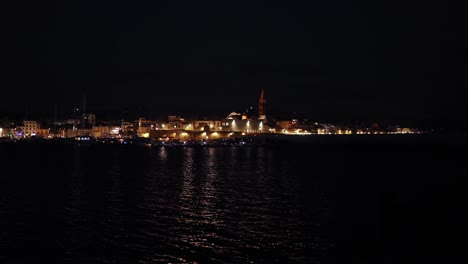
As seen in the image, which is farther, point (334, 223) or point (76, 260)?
point (334, 223)

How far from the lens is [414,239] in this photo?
14.7m

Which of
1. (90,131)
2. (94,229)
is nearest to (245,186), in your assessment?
(94,229)

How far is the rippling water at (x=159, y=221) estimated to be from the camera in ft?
45.8

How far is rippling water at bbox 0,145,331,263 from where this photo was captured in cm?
1397

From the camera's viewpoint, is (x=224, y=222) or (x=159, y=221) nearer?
(x=224, y=222)

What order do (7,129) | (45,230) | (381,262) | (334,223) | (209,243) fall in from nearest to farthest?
(381,262), (209,243), (45,230), (334,223), (7,129)

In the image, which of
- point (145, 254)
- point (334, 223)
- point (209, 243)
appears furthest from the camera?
point (334, 223)

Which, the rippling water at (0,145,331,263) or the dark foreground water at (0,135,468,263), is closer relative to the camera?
the dark foreground water at (0,135,468,263)

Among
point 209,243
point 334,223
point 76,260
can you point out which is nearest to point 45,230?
point 76,260

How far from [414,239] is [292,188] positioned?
554 inches

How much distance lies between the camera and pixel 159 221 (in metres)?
18.3

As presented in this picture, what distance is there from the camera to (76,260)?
1345 centimetres

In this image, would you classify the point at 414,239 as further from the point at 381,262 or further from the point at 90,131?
the point at 90,131

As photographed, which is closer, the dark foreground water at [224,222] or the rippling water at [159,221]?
the dark foreground water at [224,222]
